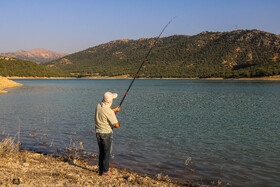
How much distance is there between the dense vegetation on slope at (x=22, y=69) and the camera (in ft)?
454

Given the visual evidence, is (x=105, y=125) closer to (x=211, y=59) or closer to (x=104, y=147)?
(x=104, y=147)

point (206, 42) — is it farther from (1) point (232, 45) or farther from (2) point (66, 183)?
(2) point (66, 183)

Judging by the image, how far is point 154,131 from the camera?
15172mm

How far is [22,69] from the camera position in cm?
14875

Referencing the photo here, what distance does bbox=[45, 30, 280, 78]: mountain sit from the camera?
13300cm

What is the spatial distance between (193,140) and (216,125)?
4.72 m

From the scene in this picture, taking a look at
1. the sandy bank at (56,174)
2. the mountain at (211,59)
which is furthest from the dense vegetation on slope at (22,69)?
the sandy bank at (56,174)

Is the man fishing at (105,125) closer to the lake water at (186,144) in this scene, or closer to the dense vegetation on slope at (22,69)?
the lake water at (186,144)

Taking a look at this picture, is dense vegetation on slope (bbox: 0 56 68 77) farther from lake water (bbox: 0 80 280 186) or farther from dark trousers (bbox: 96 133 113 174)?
dark trousers (bbox: 96 133 113 174)

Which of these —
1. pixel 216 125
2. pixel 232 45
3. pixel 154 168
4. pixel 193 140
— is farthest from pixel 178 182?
pixel 232 45

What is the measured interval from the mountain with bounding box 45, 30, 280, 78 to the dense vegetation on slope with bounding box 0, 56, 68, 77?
870 inches

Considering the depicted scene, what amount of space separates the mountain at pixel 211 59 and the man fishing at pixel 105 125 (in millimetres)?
115035

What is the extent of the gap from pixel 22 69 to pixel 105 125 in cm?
15561

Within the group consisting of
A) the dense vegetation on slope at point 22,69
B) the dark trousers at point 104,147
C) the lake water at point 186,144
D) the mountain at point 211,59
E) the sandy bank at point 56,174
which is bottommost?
the lake water at point 186,144
